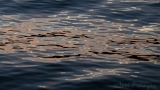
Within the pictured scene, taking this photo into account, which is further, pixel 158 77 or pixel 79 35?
pixel 79 35

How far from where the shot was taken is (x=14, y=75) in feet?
23.7

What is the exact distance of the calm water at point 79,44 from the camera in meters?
7.02

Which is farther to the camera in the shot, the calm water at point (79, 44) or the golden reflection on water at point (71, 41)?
the golden reflection on water at point (71, 41)

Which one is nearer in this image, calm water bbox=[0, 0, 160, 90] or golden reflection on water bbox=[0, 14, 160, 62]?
calm water bbox=[0, 0, 160, 90]

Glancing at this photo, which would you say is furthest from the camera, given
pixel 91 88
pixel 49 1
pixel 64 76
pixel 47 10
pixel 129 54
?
pixel 49 1

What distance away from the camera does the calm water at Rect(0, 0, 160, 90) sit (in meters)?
7.02

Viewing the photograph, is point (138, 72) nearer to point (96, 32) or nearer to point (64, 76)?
point (64, 76)

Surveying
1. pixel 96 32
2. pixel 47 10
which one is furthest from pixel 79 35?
pixel 47 10

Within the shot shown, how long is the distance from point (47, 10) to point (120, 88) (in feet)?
20.5

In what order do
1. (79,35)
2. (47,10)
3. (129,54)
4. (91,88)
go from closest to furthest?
1. (91,88)
2. (129,54)
3. (79,35)
4. (47,10)

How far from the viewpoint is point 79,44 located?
927 cm

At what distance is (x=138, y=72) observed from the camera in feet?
24.6

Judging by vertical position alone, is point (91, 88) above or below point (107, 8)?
below

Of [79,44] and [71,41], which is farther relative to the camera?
[71,41]
